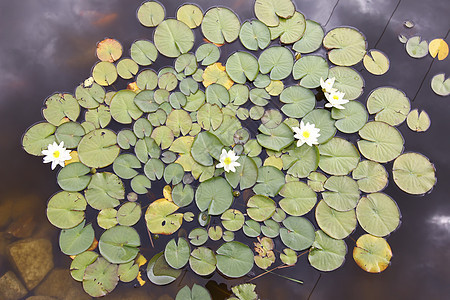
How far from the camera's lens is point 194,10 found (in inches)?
159

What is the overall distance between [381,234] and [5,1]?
5804 mm

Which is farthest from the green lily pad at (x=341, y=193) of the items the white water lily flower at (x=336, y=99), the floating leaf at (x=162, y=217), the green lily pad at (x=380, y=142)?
the floating leaf at (x=162, y=217)

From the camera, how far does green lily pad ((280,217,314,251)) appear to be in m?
3.20

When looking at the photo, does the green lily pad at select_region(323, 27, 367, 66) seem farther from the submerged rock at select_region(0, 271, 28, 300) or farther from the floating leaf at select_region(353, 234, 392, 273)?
the submerged rock at select_region(0, 271, 28, 300)

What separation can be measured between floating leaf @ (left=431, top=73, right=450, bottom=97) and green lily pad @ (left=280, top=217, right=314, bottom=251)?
2.46 metres

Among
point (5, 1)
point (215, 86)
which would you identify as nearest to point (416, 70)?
point (215, 86)

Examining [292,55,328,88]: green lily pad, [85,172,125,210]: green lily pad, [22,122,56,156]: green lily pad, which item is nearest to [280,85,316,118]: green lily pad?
[292,55,328,88]: green lily pad

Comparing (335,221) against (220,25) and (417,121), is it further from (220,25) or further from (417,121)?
(220,25)

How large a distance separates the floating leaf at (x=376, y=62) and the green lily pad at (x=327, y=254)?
7.28 ft

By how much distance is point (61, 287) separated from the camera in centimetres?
324

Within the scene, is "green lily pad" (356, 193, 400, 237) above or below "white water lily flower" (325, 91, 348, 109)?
below

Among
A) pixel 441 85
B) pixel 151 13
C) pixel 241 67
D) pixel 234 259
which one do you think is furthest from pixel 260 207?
pixel 151 13

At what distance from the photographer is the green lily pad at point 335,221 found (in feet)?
10.6

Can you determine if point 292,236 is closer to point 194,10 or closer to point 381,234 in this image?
point 381,234
